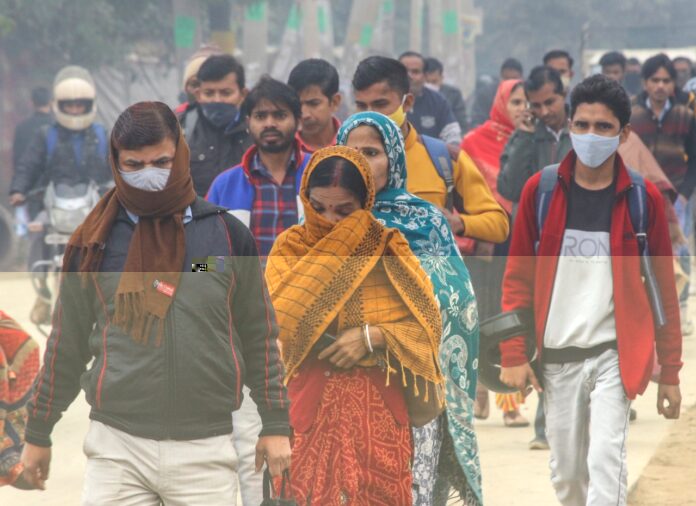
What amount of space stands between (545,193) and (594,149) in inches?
8.8

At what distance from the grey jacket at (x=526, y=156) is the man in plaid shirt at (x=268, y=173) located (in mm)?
2323

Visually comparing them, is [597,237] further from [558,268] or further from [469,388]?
[469,388]

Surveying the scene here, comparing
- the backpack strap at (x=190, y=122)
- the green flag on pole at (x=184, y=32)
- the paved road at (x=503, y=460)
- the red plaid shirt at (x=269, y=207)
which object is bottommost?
the paved road at (x=503, y=460)

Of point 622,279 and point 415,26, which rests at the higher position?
point 415,26

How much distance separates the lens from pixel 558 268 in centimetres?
554

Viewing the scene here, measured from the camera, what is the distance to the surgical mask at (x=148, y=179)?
4023 millimetres

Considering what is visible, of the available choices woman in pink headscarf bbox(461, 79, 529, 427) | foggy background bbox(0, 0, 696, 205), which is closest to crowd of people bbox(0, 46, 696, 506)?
woman in pink headscarf bbox(461, 79, 529, 427)

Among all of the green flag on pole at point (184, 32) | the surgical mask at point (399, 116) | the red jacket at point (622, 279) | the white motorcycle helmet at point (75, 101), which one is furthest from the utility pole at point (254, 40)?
the red jacket at point (622, 279)

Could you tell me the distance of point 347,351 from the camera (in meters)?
4.59

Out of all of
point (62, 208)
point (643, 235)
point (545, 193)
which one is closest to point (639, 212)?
point (643, 235)

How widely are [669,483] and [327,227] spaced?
3.23m

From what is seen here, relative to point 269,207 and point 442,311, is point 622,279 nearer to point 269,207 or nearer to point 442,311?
point 442,311

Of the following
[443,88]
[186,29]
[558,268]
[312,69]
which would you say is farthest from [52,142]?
[186,29]

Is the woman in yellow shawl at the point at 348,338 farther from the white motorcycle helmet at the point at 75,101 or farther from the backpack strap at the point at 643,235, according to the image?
the white motorcycle helmet at the point at 75,101
